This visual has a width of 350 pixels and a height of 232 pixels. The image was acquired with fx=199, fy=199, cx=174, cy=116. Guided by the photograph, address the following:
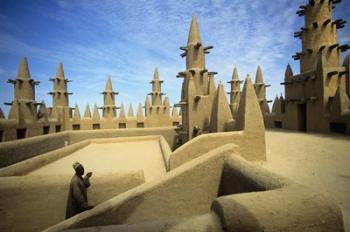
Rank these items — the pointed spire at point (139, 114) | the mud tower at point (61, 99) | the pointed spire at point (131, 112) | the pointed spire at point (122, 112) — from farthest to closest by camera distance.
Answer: the pointed spire at point (131, 112) → the pointed spire at point (139, 114) → the pointed spire at point (122, 112) → the mud tower at point (61, 99)

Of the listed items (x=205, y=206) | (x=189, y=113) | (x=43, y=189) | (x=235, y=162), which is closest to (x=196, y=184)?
(x=205, y=206)

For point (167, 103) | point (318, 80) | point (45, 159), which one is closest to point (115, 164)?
point (45, 159)

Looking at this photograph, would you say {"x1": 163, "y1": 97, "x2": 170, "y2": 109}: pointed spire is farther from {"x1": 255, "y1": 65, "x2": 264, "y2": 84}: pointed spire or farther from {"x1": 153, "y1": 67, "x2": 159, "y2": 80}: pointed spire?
{"x1": 255, "y1": 65, "x2": 264, "y2": 84}: pointed spire

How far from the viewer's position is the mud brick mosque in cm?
316

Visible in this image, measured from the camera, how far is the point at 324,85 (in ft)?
50.5

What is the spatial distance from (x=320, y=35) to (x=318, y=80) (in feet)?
15.8

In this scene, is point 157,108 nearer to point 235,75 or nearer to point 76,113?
point 76,113

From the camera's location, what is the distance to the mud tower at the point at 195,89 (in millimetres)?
16062

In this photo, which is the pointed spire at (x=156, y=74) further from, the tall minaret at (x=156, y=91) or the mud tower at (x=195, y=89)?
the mud tower at (x=195, y=89)

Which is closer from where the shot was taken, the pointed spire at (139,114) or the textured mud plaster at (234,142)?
the textured mud plaster at (234,142)

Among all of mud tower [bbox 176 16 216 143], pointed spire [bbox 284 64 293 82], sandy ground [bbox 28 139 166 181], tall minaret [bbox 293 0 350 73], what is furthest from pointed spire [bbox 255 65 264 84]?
sandy ground [bbox 28 139 166 181]

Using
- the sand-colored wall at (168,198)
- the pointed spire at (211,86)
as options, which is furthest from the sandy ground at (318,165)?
the pointed spire at (211,86)

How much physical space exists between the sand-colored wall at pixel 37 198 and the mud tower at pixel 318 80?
15.4 m

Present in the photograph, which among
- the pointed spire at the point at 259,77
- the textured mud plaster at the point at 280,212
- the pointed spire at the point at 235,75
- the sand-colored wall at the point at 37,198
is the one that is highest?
the pointed spire at the point at 235,75
